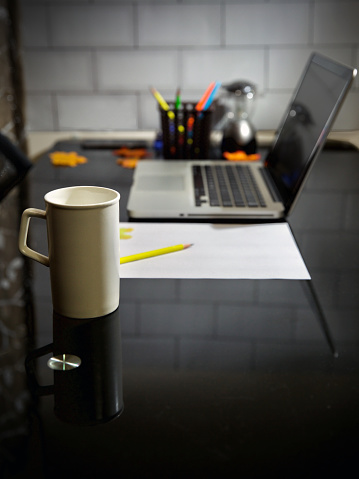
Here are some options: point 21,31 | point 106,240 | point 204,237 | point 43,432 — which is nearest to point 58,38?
point 21,31

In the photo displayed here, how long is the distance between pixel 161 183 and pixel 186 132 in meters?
0.29

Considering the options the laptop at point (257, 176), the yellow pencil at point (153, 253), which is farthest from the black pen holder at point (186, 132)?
the yellow pencil at point (153, 253)

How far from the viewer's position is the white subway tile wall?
1.92m

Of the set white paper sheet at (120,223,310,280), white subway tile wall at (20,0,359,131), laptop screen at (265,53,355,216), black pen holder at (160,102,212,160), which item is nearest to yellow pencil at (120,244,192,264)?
white paper sheet at (120,223,310,280)

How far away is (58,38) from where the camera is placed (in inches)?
77.6

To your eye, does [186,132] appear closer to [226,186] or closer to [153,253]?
[226,186]

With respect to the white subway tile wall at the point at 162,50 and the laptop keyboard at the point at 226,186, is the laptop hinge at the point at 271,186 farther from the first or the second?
the white subway tile wall at the point at 162,50

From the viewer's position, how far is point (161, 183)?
1.31 meters

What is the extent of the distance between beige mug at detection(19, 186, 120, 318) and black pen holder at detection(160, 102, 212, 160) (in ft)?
2.90

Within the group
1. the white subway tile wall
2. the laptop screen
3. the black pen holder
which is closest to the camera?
the laptop screen

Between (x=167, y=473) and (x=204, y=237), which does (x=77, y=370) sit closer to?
(x=167, y=473)

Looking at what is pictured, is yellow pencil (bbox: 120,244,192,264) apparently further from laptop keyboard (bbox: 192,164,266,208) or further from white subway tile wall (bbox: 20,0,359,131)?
white subway tile wall (bbox: 20,0,359,131)

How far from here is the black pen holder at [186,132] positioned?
1548 mm

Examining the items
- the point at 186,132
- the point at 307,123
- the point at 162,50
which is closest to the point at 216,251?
the point at 307,123
